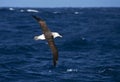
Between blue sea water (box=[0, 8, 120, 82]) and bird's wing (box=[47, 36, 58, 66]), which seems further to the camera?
blue sea water (box=[0, 8, 120, 82])

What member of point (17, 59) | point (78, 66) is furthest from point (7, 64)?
point (78, 66)

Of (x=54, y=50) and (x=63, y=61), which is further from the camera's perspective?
(x=63, y=61)

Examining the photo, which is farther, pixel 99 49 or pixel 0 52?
pixel 99 49

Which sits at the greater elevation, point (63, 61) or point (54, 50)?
point (54, 50)

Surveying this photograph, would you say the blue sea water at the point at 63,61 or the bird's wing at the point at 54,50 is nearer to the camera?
the bird's wing at the point at 54,50

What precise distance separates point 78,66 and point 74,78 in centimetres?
348

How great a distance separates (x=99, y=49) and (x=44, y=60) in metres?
7.44

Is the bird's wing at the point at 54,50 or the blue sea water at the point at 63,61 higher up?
the bird's wing at the point at 54,50

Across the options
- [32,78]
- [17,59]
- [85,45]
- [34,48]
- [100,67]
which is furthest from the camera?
[85,45]

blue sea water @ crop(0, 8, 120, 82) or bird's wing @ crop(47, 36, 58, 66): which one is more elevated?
bird's wing @ crop(47, 36, 58, 66)

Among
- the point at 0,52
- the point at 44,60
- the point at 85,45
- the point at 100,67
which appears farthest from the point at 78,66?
the point at 85,45

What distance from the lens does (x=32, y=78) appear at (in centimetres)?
2503

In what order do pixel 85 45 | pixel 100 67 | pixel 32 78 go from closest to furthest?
pixel 32 78 → pixel 100 67 → pixel 85 45

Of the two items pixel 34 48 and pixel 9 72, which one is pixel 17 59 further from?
pixel 34 48
